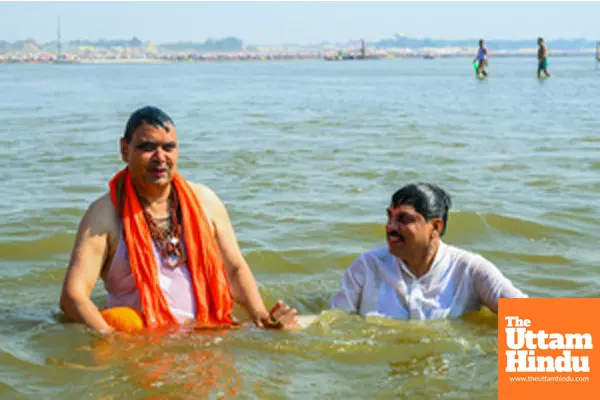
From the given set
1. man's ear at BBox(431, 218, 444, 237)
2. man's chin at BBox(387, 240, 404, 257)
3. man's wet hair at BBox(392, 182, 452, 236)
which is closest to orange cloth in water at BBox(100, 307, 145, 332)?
man's chin at BBox(387, 240, 404, 257)

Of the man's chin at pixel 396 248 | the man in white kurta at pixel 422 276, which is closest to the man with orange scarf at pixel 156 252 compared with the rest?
the man in white kurta at pixel 422 276

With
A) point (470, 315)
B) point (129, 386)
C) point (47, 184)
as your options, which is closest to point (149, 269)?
point (129, 386)

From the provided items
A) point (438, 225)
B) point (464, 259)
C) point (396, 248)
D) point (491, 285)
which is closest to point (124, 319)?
point (396, 248)

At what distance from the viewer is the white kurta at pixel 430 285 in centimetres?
508

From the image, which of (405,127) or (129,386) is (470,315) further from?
(405,127)

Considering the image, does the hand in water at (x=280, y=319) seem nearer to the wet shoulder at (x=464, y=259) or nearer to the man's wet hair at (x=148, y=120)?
the wet shoulder at (x=464, y=259)

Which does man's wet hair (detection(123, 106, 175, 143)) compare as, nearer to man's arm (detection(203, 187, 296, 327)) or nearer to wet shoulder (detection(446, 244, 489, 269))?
man's arm (detection(203, 187, 296, 327))

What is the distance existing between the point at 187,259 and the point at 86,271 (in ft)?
1.81

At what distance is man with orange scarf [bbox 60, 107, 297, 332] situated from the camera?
4988mm

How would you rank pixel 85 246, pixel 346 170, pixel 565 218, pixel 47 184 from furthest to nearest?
pixel 346 170 → pixel 47 184 → pixel 565 218 → pixel 85 246

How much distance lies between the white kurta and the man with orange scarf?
1.54ft

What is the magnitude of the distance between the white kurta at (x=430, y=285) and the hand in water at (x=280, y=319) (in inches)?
15.6

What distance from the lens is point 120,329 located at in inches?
197

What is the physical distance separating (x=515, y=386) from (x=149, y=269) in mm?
2004
